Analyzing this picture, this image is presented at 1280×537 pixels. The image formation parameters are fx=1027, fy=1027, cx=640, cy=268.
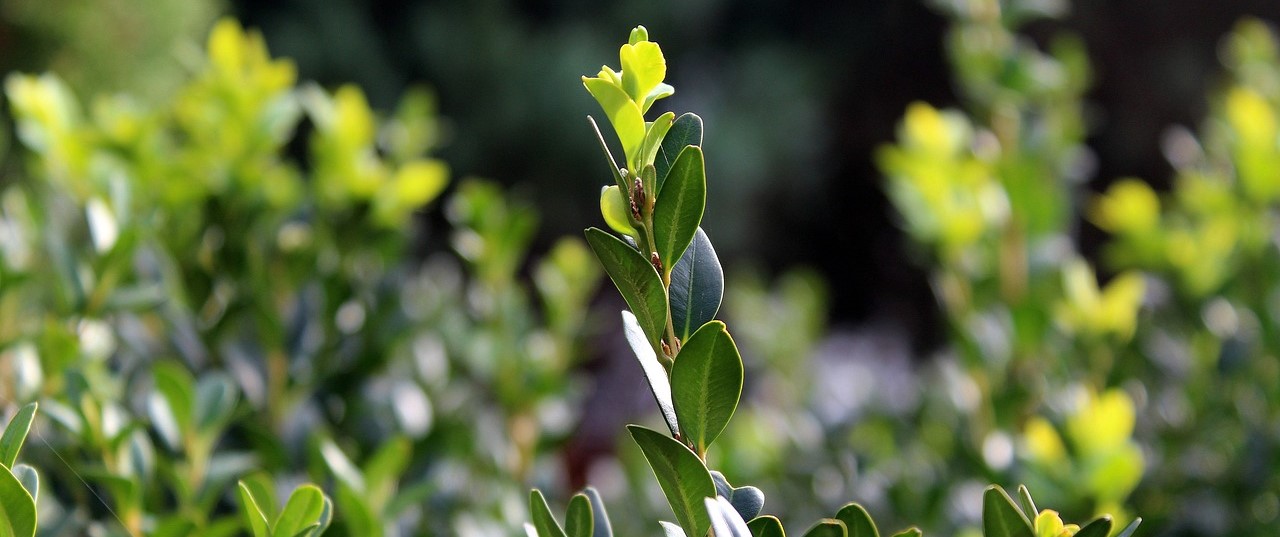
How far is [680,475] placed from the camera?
48cm

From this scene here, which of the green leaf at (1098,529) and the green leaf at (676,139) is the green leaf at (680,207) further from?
the green leaf at (1098,529)

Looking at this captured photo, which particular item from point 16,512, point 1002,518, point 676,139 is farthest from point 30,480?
point 1002,518

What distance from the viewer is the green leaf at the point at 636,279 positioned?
0.47 meters

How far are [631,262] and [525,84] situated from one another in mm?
4525

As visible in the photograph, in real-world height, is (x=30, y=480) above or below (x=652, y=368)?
below

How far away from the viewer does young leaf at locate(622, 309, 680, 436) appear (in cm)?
48

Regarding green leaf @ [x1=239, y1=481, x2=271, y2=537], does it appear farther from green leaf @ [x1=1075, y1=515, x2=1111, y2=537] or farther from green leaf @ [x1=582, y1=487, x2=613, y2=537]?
green leaf @ [x1=1075, y1=515, x2=1111, y2=537]

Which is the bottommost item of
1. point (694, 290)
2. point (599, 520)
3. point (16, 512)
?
point (16, 512)

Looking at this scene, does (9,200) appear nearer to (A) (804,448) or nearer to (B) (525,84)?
(A) (804,448)

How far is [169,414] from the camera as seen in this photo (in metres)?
0.78

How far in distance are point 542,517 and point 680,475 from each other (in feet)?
0.24

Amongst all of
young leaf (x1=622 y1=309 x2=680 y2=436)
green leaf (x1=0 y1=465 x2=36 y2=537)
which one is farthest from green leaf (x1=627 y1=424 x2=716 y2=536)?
green leaf (x1=0 y1=465 x2=36 y2=537)

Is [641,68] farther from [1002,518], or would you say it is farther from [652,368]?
[1002,518]

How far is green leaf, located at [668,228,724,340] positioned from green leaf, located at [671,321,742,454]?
41mm
